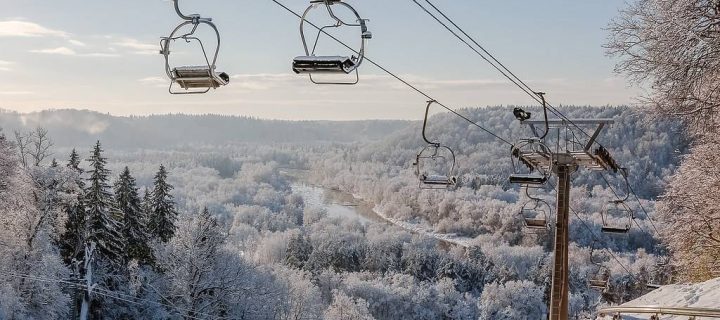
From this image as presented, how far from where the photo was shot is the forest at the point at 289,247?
3431 cm

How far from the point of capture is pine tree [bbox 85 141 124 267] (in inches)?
1486

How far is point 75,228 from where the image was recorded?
38.3 meters

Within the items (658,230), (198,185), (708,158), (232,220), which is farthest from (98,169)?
(198,185)

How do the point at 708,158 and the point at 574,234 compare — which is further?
the point at 574,234

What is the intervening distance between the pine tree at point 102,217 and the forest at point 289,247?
0.28 ft

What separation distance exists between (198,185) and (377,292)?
12327 cm

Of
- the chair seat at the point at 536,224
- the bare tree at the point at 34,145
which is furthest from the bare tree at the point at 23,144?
the chair seat at the point at 536,224

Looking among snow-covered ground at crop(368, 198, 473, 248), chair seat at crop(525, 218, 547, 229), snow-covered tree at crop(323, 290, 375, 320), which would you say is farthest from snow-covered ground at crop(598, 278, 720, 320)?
snow-covered ground at crop(368, 198, 473, 248)

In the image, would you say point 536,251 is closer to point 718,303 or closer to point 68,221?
point 68,221

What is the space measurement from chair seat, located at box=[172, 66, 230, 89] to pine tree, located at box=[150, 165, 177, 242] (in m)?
37.9

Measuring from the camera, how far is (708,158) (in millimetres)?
20844

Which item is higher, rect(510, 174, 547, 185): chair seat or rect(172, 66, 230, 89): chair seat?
rect(172, 66, 230, 89): chair seat

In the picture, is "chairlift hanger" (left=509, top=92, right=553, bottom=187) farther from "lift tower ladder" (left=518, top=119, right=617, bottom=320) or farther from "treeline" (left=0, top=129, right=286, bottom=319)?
"treeline" (left=0, top=129, right=286, bottom=319)

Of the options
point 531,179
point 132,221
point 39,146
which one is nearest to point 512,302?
point 132,221
